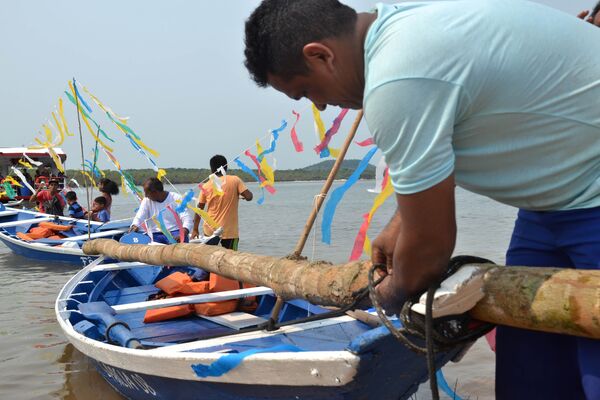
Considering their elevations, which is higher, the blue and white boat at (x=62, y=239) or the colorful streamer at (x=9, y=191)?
the blue and white boat at (x=62, y=239)

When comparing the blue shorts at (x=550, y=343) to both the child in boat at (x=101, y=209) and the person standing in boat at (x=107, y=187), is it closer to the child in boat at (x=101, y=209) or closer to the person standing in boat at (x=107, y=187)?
the person standing in boat at (x=107, y=187)

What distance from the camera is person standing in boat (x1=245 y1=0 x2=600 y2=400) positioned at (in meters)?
1.23

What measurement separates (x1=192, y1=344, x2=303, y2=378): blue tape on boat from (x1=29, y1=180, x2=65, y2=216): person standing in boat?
13.1m

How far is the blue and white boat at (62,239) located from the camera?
10.1 m

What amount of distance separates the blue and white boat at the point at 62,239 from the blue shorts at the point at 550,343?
8.29 metres

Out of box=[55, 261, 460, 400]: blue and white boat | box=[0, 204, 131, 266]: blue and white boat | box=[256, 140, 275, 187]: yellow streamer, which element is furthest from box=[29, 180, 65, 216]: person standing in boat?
box=[256, 140, 275, 187]: yellow streamer

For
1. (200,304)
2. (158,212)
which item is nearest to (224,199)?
(158,212)

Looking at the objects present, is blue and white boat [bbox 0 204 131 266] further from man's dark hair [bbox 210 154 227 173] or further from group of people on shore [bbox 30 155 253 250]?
man's dark hair [bbox 210 154 227 173]

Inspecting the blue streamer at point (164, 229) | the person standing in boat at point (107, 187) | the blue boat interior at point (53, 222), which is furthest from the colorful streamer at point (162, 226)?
the person standing in boat at point (107, 187)

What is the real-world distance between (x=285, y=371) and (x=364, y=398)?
41 cm

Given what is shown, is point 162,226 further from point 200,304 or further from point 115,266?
point 200,304

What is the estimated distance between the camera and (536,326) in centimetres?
141

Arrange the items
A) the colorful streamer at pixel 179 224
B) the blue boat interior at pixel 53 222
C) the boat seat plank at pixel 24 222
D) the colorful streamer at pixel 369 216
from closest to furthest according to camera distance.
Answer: the colorful streamer at pixel 369 216 → the colorful streamer at pixel 179 224 → the blue boat interior at pixel 53 222 → the boat seat plank at pixel 24 222

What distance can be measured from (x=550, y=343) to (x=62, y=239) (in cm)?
1113
